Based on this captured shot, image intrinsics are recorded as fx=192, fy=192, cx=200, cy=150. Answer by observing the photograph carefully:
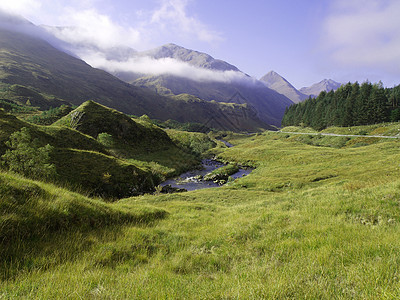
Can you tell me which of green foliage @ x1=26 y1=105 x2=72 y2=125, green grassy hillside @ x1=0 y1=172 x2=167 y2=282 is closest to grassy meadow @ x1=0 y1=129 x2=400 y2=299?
green grassy hillside @ x1=0 y1=172 x2=167 y2=282

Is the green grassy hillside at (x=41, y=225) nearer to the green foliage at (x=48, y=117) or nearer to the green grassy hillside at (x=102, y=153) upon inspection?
the green grassy hillside at (x=102, y=153)

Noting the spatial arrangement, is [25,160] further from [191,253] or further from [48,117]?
[48,117]

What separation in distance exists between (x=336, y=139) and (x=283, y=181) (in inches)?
2108

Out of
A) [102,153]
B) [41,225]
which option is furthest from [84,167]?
[41,225]

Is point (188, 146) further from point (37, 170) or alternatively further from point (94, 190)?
point (37, 170)

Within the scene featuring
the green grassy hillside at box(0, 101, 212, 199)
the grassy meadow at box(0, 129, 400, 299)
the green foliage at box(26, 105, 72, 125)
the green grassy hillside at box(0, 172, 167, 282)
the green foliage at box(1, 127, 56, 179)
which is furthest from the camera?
the green foliage at box(26, 105, 72, 125)

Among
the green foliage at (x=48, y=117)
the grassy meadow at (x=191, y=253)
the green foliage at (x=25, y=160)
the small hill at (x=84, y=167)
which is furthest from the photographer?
the green foliage at (x=48, y=117)

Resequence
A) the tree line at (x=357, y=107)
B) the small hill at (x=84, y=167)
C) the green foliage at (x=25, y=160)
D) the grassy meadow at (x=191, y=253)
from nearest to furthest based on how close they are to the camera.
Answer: the grassy meadow at (x=191, y=253) < the green foliage at (x=25, y=160) < the small hill at (x=84, y=167) < the tree line at (x=357, y=107)

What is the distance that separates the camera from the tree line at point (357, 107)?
86500 mm

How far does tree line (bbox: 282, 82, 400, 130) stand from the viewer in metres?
86.5

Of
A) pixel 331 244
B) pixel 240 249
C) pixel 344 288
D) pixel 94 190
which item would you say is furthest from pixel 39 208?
pixel 94 190

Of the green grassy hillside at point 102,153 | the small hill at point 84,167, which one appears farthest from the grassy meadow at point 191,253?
the small hill at point 84,167

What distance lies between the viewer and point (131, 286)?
166 inches

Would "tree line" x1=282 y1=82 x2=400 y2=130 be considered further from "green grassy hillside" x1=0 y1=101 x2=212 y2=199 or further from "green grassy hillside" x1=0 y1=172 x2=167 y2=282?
"green grassy hillside" x1=0 y1=172 x2=167 y2=282
